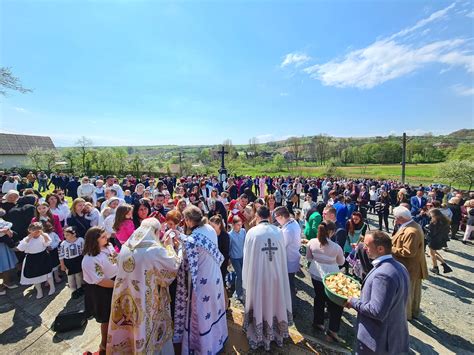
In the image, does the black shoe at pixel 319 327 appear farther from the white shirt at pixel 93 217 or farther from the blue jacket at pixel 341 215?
the white shirt at pixel 93 217

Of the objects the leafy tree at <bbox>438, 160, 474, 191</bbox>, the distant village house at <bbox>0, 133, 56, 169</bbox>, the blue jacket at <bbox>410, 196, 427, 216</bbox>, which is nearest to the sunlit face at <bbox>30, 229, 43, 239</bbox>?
the blue jacket at <bbox>410, 196, 427, 216</bbox>

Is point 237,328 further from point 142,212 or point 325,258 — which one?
point 142,212

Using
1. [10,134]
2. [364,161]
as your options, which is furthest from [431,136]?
[10,134]

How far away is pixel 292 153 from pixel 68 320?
8901cm

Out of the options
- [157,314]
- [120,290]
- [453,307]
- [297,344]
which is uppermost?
[120,290]

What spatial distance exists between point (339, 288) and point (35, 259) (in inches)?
235

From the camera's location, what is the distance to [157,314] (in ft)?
10.0

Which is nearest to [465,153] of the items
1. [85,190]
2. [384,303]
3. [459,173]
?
[459,173]

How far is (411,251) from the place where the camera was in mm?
4312

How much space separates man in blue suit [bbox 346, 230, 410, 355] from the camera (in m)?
2.44

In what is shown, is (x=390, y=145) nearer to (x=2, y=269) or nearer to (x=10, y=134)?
(x=2, y=269)

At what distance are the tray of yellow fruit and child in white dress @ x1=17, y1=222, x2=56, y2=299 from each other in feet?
18.6

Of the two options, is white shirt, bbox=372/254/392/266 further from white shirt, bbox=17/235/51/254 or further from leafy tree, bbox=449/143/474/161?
leafy tree, bbox=449/143/474/161

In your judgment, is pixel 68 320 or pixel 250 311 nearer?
pixel 250 311
